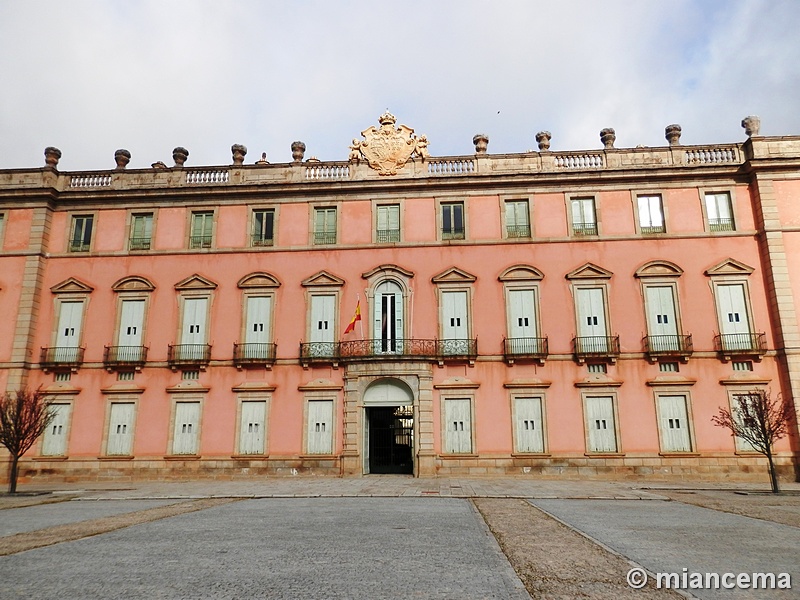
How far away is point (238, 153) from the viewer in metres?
27.7

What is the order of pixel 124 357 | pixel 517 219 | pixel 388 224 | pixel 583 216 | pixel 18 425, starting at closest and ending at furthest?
pixel 18 425, pixel 124 357, pixel 583 216, pixel 517 219, pixel 388 224

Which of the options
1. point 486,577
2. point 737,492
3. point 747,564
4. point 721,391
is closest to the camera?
point 486,577

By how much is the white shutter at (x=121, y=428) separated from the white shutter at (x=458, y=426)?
42.5ft

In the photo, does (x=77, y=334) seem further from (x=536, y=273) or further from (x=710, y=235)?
(x=710, y=235)

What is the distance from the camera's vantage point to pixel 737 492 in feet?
60.2

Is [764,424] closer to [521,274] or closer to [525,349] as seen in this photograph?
[525,349]

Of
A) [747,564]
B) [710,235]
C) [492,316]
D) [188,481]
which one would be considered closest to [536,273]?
[492,316]

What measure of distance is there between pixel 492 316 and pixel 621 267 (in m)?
5.71

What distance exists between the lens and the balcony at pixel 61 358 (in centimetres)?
2520

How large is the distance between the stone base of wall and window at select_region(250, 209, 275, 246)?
9.28 metres

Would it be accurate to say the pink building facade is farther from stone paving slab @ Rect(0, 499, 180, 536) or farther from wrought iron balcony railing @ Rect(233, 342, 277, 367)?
stone paving slab @ Rect(0, 499, 180, 536)

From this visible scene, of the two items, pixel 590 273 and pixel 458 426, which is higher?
pixel 590 273

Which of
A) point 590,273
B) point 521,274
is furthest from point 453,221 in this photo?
point 590,273

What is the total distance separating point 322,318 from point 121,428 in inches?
371
